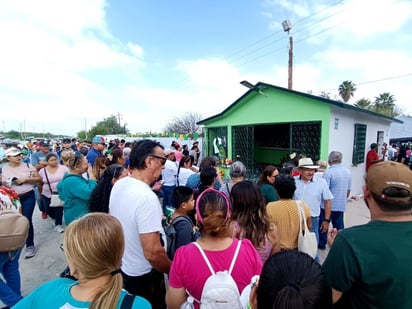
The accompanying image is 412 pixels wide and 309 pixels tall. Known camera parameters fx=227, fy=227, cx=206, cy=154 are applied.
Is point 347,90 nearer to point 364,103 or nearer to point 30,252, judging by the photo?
point 364,103

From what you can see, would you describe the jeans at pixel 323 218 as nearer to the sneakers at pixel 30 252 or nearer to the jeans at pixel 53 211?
the sneakers at pixel 30 252

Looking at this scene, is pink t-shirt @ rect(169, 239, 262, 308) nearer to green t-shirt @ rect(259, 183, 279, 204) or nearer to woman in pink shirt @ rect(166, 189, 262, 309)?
woman in pink shirt @ rect(166, 189, 262, 309)

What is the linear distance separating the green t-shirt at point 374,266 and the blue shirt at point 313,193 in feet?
8.01

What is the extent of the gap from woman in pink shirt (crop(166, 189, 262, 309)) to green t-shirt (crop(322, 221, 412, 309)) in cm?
46

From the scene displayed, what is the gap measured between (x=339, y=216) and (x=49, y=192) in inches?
234

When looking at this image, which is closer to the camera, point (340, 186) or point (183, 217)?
point (183, 217)

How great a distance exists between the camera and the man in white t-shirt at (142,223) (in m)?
1.65

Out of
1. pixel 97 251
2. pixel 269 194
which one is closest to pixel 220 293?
pixel 97 251

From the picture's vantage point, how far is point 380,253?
1039 millimetres

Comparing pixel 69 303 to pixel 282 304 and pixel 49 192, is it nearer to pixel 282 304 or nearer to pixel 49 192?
pixel 282 304

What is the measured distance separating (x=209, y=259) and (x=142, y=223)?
58 centimetres

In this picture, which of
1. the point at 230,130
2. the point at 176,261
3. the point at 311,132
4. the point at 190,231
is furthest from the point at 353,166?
the point at 176,261

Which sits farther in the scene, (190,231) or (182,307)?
(190,231)

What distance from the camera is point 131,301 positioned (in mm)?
955
